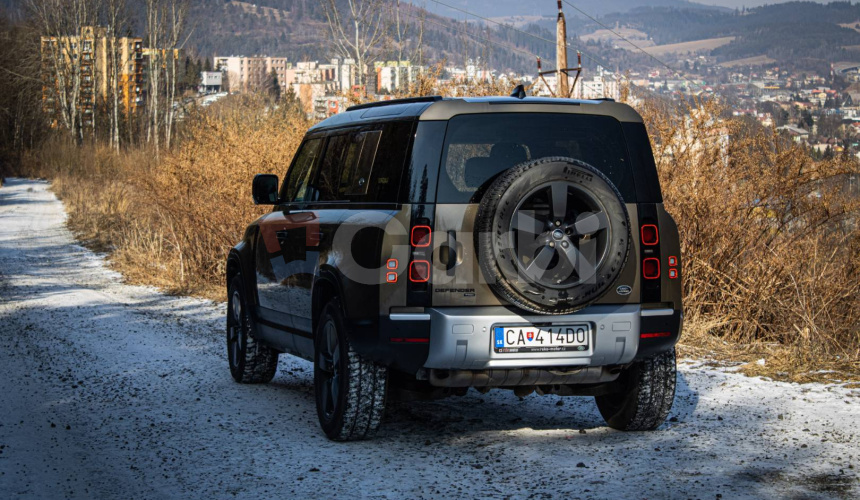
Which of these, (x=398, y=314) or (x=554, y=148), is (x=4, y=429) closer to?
(x=398, y=314)

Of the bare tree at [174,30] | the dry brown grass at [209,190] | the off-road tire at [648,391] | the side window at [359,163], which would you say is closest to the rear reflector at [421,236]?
the side window at [359,163]

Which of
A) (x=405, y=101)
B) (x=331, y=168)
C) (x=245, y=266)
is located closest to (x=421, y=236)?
(x=405, y=101)

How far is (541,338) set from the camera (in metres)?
5.45

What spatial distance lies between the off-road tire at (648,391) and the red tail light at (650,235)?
0.69 metres

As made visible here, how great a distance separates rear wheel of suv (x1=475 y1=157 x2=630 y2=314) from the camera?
528cm

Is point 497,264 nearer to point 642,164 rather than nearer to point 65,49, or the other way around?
point 642,164

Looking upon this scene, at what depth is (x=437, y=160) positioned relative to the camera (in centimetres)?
553

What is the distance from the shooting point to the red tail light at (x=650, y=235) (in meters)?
5.70

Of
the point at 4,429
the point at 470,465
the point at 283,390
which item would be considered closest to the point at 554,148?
the point at 470,465

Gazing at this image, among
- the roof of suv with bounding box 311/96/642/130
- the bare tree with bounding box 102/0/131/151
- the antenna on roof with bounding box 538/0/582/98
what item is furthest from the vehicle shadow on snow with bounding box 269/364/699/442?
the bare tree with bounding box 102/0/131/151

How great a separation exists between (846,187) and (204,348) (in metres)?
6.69

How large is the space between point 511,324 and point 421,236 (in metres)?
0.66

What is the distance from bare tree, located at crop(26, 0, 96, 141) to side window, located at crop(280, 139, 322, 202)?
182 feet

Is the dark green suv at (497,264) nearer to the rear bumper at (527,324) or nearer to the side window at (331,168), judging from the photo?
the rear bumper at (527,324)
